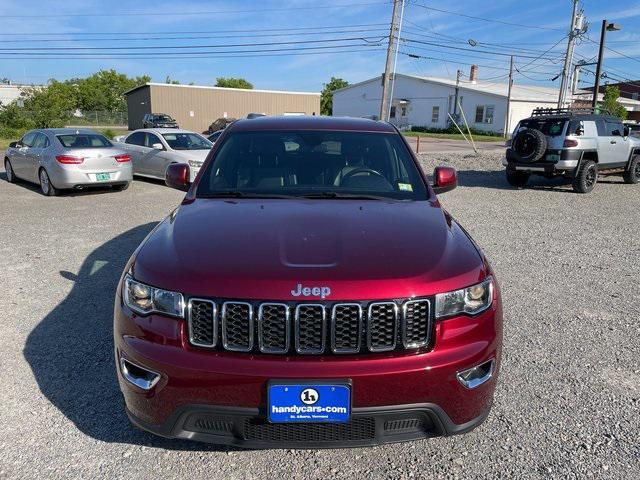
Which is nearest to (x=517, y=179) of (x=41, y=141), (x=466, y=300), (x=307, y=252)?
(x=41, y=141)

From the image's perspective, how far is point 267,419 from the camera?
217 cm

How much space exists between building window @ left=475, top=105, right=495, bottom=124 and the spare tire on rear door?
3486cm

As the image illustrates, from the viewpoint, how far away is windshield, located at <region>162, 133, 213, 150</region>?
13094 mm

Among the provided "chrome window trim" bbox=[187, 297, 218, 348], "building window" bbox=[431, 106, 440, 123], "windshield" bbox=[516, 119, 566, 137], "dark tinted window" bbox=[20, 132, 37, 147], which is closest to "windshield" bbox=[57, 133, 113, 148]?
"dark tinted window" bbox=[20, 132, 37, 147]

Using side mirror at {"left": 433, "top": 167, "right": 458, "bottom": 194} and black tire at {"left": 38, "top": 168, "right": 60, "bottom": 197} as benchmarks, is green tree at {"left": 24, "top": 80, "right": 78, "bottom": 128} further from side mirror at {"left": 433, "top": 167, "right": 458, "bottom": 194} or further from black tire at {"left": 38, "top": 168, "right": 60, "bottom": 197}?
side mirror at {"left": 433, "top": 167, "right": 458, "bottom": 194}

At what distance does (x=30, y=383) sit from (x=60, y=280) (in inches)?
89.9

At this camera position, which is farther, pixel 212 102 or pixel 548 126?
pixel 212 102

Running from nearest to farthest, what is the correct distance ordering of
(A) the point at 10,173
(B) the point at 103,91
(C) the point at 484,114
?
(A) the point at 10,173 → (C) the point at 484,114 → (B) the point at 103,91

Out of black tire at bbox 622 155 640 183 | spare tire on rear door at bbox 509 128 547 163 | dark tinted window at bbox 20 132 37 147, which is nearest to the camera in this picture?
dark tinted window at bbox 20 132 37 147

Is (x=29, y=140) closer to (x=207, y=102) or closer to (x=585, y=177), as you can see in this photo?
(x=585, y=177)

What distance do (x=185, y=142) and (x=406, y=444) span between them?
1183 centimetres

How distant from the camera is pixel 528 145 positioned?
1242 cm

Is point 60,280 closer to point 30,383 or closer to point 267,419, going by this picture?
point 30,383

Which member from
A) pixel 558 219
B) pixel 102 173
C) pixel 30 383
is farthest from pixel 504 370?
pixel 102 173
